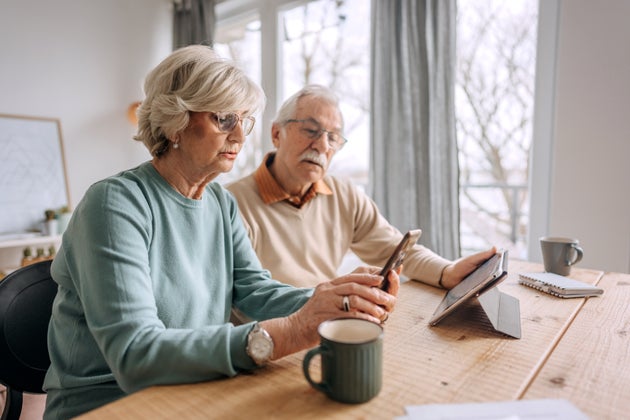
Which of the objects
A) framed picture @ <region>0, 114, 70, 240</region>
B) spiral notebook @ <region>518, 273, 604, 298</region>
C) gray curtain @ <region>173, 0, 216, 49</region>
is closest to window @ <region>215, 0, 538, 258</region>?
gray curtain @ <region>173, 0, 216, 49</region>

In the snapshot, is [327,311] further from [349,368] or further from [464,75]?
[464,75]

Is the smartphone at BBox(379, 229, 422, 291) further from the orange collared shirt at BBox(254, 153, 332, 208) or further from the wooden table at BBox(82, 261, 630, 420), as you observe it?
the orange collared shirt at BBox(254, 153, 332, 208)

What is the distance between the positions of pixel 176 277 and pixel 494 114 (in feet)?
9.68

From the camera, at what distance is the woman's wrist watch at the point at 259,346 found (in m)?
0.70

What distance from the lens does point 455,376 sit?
0.70 metres

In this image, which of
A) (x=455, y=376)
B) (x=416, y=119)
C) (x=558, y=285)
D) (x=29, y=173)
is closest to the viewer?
(x=455, y=376)

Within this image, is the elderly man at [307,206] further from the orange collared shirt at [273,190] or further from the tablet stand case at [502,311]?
the tablet stand case at [502,311]

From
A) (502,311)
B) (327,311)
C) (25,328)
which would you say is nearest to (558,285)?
(502,311)

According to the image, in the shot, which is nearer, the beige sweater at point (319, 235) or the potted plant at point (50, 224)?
the beige sweater at point (319, 235)

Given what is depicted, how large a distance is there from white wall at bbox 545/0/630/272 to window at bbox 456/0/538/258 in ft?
1.69

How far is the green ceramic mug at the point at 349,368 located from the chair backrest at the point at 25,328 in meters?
0.80

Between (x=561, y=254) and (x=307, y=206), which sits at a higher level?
(x=307, y=206)

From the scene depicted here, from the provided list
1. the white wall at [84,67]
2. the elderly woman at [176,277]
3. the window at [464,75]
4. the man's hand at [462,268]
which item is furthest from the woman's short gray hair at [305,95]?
the white wall at [84,67]

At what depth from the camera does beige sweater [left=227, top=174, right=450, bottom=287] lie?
1479mm
